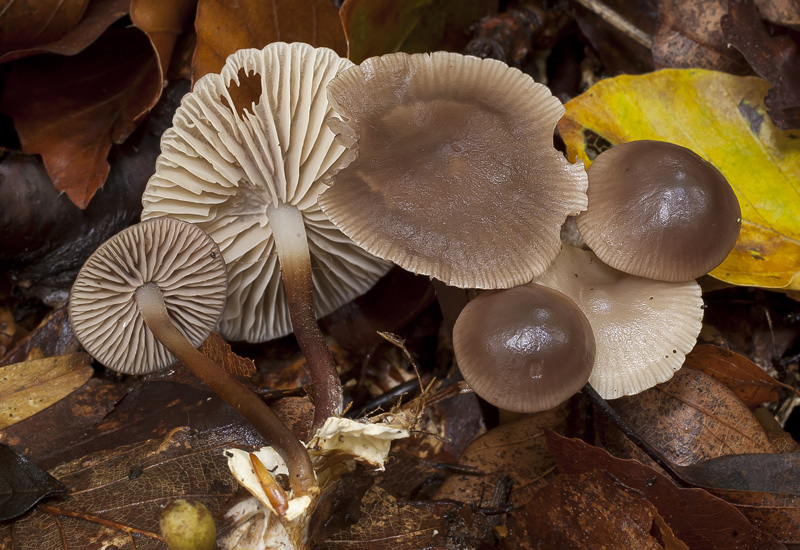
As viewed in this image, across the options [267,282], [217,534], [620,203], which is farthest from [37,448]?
[620,203]

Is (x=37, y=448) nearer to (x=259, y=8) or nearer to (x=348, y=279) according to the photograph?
(x=348, y=279)

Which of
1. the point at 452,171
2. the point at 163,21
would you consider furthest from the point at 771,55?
the point at 163,21

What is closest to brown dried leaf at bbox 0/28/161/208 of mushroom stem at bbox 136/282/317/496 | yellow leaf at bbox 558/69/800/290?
mushroom stem at bbox 136/282/317/496

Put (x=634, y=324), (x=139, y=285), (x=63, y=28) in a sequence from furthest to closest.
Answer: (x=63, y=28)
(x=139, y=285)
(x=634, y=324)

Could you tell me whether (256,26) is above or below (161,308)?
above

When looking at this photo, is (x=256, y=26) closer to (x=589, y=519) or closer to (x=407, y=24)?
(x=407, y=24)

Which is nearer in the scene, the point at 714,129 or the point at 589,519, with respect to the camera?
the point at 589,519

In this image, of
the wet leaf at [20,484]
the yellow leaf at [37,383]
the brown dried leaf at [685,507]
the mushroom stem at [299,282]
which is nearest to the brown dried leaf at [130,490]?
the wet leaf at [20,484]
